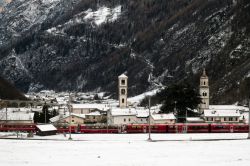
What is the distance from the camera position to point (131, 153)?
257ft

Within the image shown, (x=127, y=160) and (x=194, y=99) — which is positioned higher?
(x=194, y=99)

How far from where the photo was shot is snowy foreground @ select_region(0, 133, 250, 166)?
2697 inches

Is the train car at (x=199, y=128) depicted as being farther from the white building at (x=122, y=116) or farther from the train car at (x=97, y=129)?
the white building at (x=122, y=116)

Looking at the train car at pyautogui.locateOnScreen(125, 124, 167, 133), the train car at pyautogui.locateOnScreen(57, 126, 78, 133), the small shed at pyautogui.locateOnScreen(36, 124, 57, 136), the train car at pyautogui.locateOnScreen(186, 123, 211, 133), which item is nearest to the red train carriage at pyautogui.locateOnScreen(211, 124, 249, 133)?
the train car at pyautogui.locateOnScreen(186, 123, 211, 133)

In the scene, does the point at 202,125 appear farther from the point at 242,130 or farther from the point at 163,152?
the point at 163,152

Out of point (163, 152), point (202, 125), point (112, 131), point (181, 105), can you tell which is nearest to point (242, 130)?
point (202, 125)

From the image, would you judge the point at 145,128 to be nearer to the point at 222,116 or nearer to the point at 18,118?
the point at 222,116

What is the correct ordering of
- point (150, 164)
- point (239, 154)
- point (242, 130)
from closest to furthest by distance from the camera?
point (150, 164), point (239, 154), point (242, 130)

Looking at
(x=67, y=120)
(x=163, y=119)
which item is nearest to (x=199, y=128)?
(x=163, y=119)

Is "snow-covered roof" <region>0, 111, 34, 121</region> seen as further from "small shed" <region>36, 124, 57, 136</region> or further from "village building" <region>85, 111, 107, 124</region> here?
"small shed" <region>36, 124, 57, 136</region>

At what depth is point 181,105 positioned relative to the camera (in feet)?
558

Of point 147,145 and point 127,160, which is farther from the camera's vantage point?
point 147,145

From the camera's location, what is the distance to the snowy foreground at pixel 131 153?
68500 millimetres

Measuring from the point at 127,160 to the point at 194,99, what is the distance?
99248 millimetres
